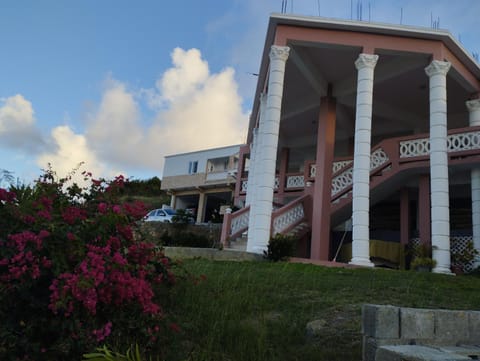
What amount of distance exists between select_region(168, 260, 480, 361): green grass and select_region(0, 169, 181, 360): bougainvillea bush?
0.51m

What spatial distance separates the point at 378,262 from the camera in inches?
621

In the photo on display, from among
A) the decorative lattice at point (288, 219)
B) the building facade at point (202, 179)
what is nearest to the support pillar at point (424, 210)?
the decorative lattice at point (288, 219)

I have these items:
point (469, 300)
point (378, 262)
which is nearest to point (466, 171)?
point (378, 262)

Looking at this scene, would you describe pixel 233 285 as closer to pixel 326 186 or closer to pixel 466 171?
pixel 326 186

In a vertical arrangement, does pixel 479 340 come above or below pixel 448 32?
below

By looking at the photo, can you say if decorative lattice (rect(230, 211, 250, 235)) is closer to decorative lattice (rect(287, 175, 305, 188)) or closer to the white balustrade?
decorative lattice (rect(287, 175, 305, 188))

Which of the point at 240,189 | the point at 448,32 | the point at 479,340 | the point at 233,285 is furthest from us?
the point at 240,189

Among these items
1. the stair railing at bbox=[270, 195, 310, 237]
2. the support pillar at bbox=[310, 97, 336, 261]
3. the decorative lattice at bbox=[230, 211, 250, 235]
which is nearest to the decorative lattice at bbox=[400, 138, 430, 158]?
the support pillar at bbox=[310, 97, 336, 261]

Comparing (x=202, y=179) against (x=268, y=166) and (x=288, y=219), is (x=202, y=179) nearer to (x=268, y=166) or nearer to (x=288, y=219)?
(x=288, y=219)

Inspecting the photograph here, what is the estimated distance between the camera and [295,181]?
1955 centimetres

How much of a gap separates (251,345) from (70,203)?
2.27 metres

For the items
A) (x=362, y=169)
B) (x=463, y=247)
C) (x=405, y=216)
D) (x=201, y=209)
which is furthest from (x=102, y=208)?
(x=201, y=209)

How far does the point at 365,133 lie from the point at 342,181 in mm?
3636

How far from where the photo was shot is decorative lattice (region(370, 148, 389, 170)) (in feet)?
50.7
